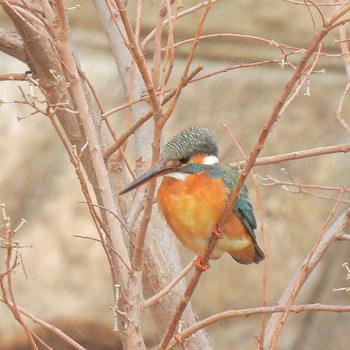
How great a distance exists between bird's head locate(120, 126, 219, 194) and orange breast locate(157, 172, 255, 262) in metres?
0.03

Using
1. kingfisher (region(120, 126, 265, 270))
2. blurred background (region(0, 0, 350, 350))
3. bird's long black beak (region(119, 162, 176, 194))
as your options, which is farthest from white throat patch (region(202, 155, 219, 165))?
blurred background (region(0, 0, 350, 350))

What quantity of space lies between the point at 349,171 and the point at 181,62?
959 millimetres

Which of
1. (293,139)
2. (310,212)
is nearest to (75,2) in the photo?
(293,139)

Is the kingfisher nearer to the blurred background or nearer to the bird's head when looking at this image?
the bird's head

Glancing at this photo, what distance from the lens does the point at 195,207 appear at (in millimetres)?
1870

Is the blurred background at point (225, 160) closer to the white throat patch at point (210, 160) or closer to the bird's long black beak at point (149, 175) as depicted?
the white throat patch at point (210, 160)

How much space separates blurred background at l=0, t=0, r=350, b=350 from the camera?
405 cm

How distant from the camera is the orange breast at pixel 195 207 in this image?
1.86 meters

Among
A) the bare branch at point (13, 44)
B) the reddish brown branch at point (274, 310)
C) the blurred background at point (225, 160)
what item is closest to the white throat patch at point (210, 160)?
the reddish brown branch at point (274, 310)

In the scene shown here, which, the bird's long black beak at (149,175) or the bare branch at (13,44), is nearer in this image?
the bird's long black beak at (149,175)

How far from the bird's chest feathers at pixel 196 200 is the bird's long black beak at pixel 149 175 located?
76 millimetres

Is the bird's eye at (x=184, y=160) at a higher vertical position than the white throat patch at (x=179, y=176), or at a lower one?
higher

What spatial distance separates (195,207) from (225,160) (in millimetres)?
2205

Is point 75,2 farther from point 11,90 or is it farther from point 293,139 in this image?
point 293,139
